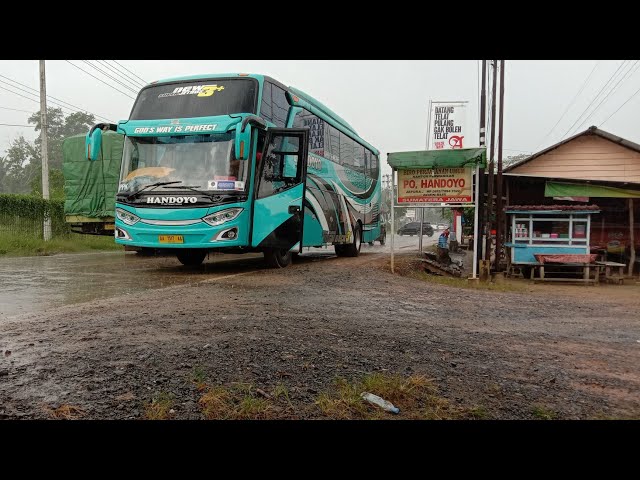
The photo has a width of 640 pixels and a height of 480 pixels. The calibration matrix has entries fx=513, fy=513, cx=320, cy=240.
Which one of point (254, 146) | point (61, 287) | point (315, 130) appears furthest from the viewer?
point (315, 130)

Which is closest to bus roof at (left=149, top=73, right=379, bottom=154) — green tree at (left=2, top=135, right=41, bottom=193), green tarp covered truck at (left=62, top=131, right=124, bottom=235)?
green tarp covered truck at (left=62, top=131, right=124, bottom=235)

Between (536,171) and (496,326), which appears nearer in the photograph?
(496,326)

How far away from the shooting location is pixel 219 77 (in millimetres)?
9930

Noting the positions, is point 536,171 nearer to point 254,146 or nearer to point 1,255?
point 254,146

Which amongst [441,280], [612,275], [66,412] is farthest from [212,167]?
[612,275]

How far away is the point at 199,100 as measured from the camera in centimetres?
973

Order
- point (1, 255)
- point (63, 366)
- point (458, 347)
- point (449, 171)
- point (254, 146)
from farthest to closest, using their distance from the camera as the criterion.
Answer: point (1, 255)
point (449, 171)
point (254, 146)
point (458, 347)
point (63, 366)

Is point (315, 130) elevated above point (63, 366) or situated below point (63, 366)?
above

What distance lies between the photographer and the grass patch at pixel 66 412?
2.91 metres

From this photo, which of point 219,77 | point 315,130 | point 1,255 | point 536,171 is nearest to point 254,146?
point 219,77

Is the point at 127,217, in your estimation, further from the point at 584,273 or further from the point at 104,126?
the point at 584,273

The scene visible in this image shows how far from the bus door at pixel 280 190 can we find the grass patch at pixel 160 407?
21.1ft

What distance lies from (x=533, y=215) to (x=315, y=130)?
19.7ft

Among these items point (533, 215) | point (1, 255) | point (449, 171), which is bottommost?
point (1, 255)
